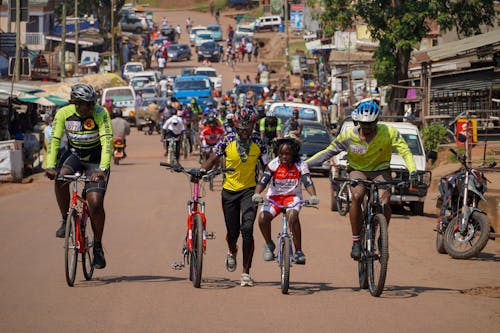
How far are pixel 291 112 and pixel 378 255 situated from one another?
24.0 m

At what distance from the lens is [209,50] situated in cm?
8494

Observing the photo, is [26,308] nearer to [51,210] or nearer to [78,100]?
[78,100]

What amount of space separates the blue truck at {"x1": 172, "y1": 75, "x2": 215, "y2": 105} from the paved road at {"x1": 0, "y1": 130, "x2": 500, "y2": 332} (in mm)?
33922

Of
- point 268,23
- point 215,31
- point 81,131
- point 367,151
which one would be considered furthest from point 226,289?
point 268,23

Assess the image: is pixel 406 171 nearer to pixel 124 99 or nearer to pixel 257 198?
pixel 257 198

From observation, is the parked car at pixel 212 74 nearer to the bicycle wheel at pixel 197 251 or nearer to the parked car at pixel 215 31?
the parked car at pixel 215 31

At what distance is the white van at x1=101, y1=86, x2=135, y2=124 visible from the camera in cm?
5097

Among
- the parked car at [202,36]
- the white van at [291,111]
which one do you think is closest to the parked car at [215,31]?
the parked car at [202,36]

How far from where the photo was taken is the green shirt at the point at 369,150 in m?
11.3

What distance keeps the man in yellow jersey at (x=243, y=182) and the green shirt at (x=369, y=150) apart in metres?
0.66

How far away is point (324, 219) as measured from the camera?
19.8m

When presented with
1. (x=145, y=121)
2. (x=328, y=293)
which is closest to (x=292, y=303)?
(x=328, y=293)

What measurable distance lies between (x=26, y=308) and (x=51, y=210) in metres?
11.2

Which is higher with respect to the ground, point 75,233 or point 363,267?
point 75,233
